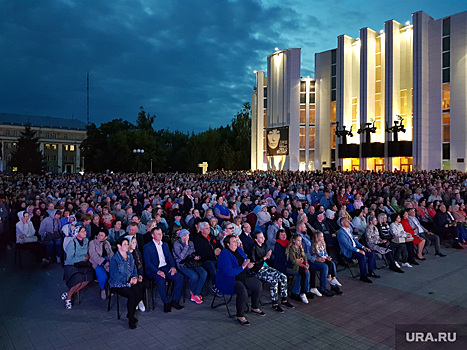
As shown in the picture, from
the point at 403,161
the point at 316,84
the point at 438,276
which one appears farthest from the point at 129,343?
the point at 316,84

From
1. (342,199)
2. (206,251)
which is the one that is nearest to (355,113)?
(342,199)

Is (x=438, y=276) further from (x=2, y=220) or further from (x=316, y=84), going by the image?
(x=316, y=84)

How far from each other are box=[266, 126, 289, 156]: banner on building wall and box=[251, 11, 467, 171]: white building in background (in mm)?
303

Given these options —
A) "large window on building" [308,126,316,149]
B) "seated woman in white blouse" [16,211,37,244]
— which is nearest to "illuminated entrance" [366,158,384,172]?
"large window on building" [308,126,316,149]

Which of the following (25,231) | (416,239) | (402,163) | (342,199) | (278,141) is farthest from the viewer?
(278,141)

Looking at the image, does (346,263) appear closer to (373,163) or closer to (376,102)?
(373,163)

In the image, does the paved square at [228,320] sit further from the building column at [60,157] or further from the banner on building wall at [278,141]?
the building column at [60,157]

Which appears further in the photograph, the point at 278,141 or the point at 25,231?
the point at 278,141

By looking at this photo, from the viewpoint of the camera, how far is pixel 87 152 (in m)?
54.2

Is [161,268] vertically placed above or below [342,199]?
below

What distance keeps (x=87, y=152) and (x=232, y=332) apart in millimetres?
53738

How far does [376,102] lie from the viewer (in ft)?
148

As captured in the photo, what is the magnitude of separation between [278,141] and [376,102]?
1336cm

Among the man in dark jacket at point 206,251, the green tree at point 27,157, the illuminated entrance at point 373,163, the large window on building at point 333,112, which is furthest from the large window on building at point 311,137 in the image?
the man in dark jacket at point 206,251
